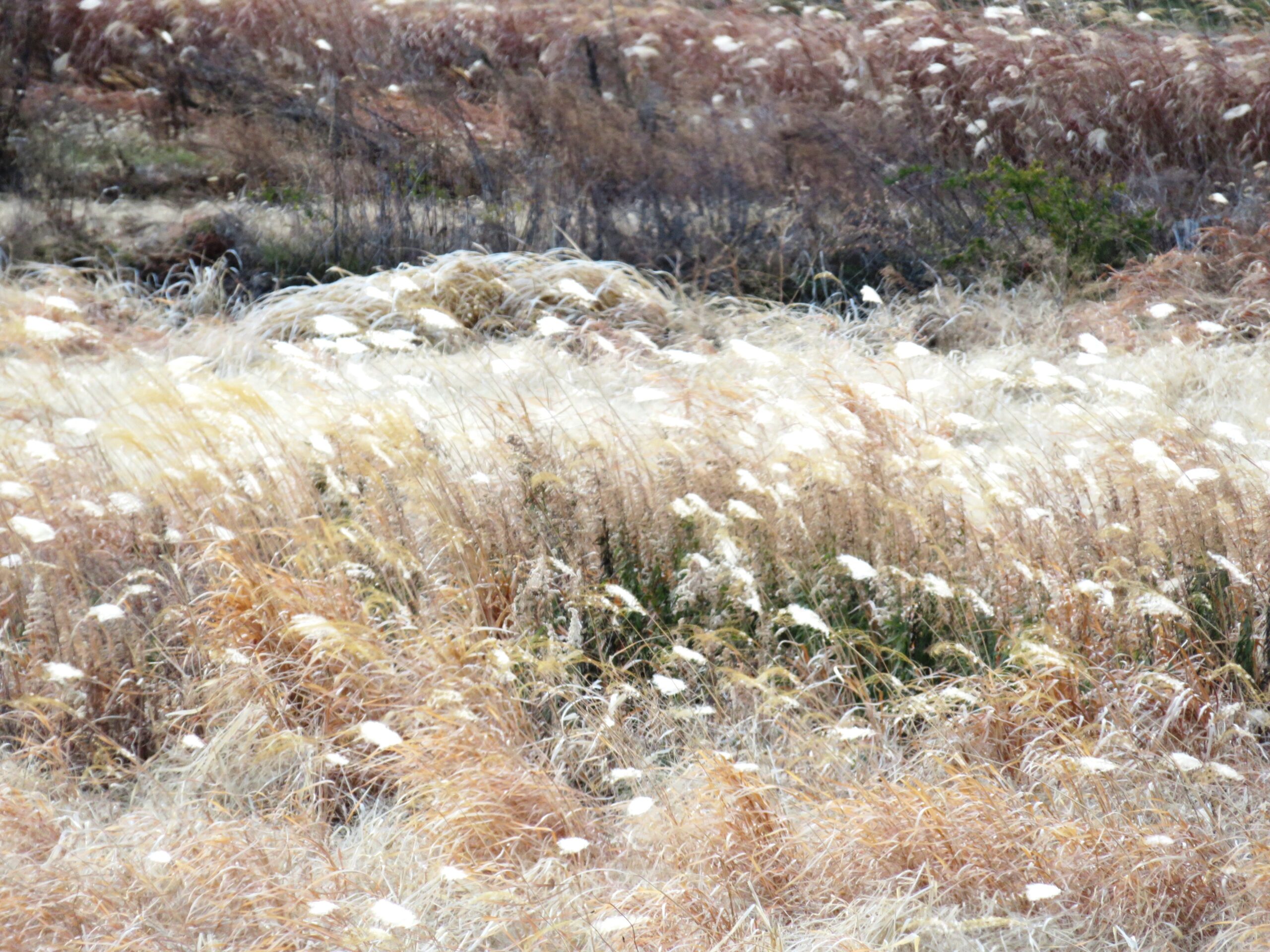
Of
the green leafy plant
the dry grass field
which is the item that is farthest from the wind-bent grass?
the green leafy plant

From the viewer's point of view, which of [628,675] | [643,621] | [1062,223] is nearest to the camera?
[628,675]

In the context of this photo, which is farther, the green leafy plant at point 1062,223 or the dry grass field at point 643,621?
the green leafy plant at point 1062,223

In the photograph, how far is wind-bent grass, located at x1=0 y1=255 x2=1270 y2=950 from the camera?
2.40 m

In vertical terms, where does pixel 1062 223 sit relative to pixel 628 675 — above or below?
above

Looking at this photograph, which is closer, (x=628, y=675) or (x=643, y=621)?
(x=628, y=675)

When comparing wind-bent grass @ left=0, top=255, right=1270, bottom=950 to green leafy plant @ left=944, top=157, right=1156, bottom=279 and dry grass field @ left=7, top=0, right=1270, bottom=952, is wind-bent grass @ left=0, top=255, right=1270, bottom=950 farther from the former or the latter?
green leafy plant @ left=944, top=157, right=1156, bottom=279

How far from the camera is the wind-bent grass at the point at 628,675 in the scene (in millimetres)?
2398

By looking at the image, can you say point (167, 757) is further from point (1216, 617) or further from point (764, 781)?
point (1216, 617)

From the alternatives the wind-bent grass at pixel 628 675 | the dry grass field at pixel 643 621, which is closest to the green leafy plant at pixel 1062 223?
the dry grass field at pixel 643 621

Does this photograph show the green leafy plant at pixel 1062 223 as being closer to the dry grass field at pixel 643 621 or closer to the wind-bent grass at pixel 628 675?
the dry grass field at pixel 643 621

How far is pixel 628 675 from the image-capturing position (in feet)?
10.4

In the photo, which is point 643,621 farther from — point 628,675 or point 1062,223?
point 1062,223

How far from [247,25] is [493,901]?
28.9 feet

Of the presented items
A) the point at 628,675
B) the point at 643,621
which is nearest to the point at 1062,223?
the point at 643,621
